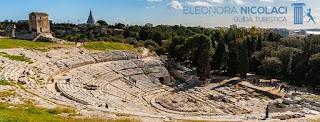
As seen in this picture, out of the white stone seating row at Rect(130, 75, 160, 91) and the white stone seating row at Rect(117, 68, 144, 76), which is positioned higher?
the white stone seating row at Rect(117, 68, 144, 76)

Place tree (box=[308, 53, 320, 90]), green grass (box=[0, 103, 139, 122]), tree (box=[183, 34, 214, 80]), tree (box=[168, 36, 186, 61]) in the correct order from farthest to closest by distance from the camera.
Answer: tree (box=[168, 36, 186, 61]) < tree (box=[183, 34, 214, 80]) < tree (box=[308, 53, 320, 90]) < green grass (box=[0, 103, 139, 122])

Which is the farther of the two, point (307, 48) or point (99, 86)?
point (307, 48)

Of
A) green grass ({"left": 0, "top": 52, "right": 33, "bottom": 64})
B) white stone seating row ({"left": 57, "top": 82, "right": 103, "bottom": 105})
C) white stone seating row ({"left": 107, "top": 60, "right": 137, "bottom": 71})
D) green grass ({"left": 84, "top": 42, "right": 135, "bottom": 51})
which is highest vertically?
green grass ({"left": 84, "top": 42, "right": 135, "bottom": 51})

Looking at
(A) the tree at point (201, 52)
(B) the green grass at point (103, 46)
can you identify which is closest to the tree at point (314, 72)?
(A) the tree at point (201, 52)

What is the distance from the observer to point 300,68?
3741cm

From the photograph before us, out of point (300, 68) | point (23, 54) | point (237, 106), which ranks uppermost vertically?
point (23, 54)

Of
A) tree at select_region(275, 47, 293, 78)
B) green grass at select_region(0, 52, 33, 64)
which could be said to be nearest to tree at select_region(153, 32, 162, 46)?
tree at select_region(275, 47, 293, 78)

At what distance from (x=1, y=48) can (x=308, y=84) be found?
122ft

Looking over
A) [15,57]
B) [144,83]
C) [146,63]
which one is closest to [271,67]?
[144,83]

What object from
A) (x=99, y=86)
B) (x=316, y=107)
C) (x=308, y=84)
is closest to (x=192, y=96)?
(x=99, y=86)

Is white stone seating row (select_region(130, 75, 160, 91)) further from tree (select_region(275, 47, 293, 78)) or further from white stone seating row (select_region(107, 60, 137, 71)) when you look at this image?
tree (select_region(275, 47, 293, 78))

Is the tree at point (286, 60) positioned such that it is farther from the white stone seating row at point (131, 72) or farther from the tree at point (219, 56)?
the white stone seating row at point (131, 72)

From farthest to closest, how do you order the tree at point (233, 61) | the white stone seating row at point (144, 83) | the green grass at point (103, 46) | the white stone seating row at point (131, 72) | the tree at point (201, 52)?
the green grass at point (103, 46), the tree at point (233, 61), the white stone seating row at point (131, 72), the tree at point (201, 52), the white stone seating row at point (144, 83)

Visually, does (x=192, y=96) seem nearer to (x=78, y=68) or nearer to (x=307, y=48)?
(x=78, y=68)
